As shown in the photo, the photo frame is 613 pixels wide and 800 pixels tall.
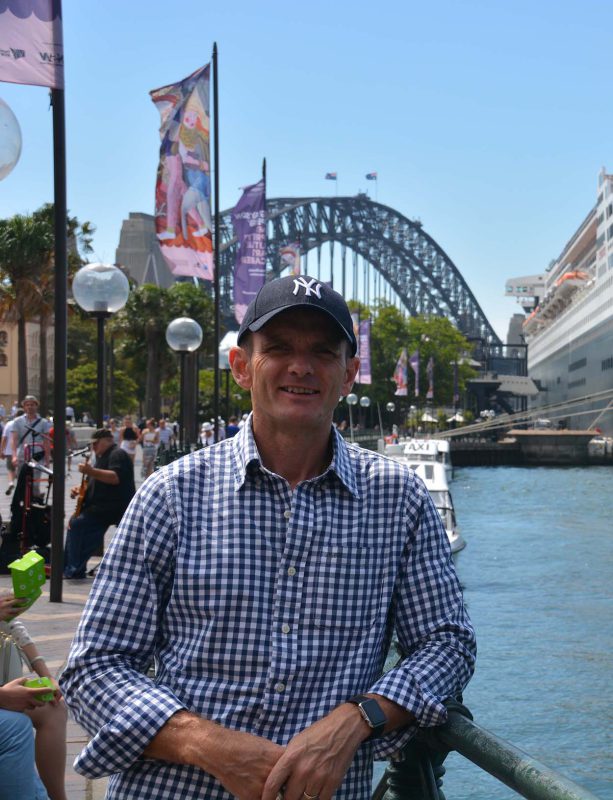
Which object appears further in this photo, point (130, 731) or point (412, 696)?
point (412, 696)

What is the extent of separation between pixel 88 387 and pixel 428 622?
7484 centimetres

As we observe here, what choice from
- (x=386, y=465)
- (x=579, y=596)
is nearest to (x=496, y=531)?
(x=579, y=596)

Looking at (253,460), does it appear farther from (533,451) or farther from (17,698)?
(533,451)

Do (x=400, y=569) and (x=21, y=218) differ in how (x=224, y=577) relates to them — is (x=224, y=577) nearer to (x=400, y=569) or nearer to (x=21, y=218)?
(x=400, y=569)

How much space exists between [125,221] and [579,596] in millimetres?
113021

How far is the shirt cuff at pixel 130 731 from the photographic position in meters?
2.42

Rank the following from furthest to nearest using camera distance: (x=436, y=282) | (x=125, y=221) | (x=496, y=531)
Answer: (x=436, y=282) < (x=125, y=221) < (x=496, y=531)

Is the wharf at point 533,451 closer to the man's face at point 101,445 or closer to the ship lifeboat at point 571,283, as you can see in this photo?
the ship lifeboat at point 571,283

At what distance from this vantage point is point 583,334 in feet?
278

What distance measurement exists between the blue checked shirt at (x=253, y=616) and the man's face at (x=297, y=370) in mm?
114

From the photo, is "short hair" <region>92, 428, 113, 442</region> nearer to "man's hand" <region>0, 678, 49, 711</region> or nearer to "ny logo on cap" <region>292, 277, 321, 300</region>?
"man's hand" <region>0, 678, 49, 711</region>

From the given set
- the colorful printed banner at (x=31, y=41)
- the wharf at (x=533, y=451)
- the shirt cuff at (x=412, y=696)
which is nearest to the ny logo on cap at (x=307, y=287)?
the shirt cuff at (x=412, y=696)

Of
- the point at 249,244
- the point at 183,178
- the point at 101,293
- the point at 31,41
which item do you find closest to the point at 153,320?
the point at 249,244

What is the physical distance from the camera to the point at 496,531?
116ft
